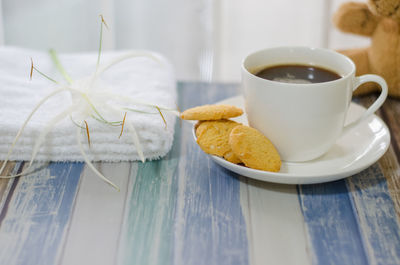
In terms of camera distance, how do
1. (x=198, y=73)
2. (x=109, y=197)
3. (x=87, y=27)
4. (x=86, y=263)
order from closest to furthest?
(x=86, y=263) < (x=109, y=197) < (x=87, y=27) < (x=198, y=73)

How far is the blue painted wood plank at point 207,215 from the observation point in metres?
0.53

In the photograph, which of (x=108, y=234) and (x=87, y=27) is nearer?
(x=108, y=234)

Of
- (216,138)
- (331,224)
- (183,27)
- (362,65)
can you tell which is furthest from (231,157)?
(183,27)

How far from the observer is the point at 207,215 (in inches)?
23.0

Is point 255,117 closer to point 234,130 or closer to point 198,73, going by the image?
point 234,130

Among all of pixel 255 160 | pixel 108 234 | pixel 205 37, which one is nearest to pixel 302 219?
pixel 255 160

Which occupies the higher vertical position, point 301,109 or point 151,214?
point 301,109

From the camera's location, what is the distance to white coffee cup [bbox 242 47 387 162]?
1.94 ft

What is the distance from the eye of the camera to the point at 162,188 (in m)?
0.64

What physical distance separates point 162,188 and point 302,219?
19 centimetres

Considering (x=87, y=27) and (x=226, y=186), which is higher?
(x=226, y=186)

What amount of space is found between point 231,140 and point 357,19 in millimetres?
442

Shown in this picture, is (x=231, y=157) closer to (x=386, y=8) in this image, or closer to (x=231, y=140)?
(x=231, y=140)

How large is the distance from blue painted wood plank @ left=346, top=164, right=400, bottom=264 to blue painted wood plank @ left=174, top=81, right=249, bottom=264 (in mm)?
150
